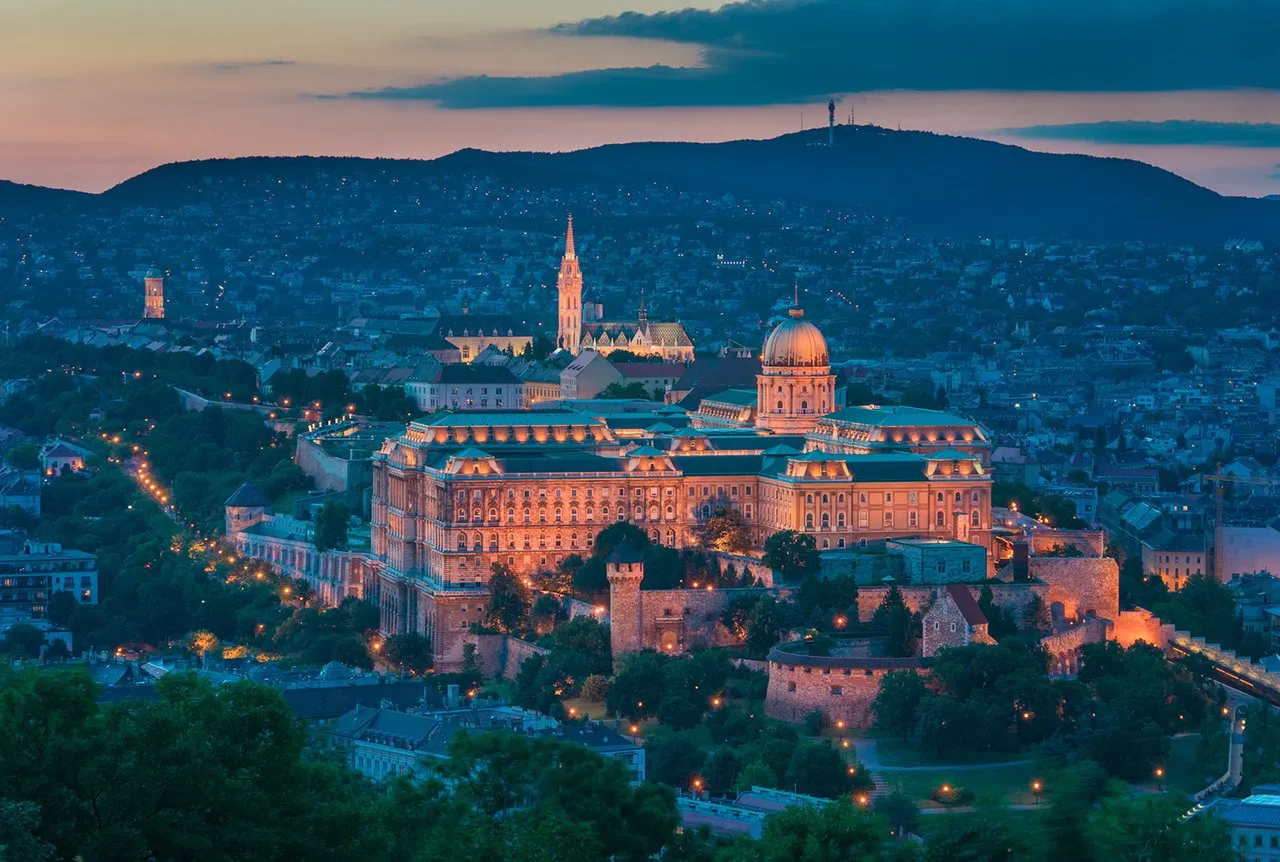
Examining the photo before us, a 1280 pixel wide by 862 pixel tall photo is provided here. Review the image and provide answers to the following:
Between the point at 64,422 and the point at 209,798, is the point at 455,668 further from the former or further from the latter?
the point at 64,422

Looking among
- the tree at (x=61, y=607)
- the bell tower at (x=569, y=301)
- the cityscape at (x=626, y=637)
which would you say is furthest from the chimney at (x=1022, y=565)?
the bell tower at (x=569, y=301)

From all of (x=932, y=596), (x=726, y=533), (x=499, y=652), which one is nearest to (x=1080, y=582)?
(x=932, y=596)

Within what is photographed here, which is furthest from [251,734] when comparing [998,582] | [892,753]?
[998,582]

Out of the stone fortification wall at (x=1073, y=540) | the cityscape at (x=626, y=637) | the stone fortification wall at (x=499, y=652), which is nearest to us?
the cityscape at (x=626, y=637)

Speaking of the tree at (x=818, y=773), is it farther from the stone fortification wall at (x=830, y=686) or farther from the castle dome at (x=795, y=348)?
the castle dome at (x=795, y=348)

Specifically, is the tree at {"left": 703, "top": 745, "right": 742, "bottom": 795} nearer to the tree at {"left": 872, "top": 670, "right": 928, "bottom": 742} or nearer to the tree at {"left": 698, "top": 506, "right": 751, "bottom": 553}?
the tree at {"left": 872, "top": 670, "right": 928, "bottom": 742}

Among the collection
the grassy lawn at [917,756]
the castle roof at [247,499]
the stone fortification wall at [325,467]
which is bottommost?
the grassy lawn at [917,756]

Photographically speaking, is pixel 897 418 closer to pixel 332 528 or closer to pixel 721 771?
pixel 332 528
